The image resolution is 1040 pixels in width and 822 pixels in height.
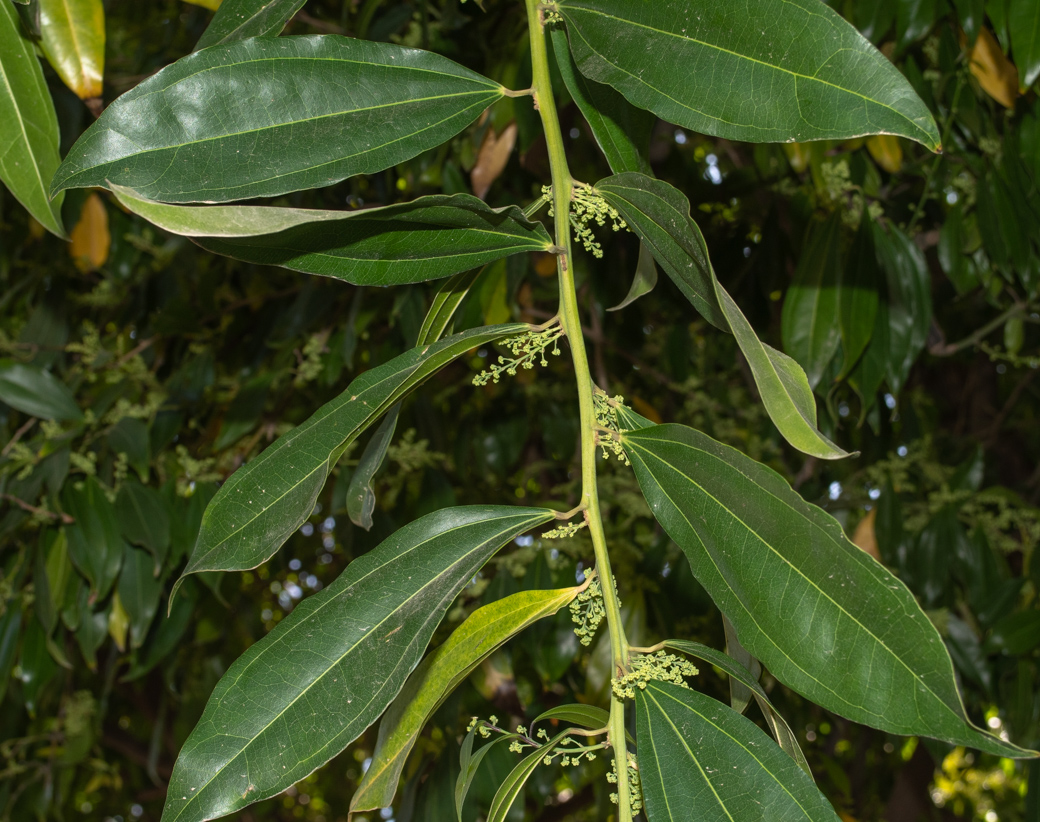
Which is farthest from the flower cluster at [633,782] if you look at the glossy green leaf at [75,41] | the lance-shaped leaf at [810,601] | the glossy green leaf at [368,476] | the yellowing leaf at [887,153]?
the yellowing leaf at [887,153]

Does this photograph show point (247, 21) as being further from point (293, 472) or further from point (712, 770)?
point (712, 770)

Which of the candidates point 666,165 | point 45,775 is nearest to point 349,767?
point 45,775

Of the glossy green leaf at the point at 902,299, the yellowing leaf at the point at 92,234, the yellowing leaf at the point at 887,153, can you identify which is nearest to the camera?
the glossy green leaf at the point at 902,299

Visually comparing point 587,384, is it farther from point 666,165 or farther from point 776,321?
point 776,321

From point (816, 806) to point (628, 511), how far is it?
3.78 feet

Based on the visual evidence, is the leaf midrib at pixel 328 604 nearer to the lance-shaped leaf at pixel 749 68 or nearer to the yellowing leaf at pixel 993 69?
the lance-shaped leaf at pixel 749 68

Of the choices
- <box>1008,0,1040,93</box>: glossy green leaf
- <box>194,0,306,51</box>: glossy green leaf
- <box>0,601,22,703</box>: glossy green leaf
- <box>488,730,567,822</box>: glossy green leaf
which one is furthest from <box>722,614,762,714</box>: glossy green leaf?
<box>0,601,22,703</box>: glossy green leaf

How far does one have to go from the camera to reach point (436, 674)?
1.75 ft

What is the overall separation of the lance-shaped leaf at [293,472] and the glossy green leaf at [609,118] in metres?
0.20

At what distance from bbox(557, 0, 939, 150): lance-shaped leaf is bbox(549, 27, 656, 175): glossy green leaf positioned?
0.06m

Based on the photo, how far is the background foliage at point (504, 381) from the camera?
1.21 meters

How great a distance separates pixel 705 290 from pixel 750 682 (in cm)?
23

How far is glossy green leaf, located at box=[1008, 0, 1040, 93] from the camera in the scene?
909 millimetres

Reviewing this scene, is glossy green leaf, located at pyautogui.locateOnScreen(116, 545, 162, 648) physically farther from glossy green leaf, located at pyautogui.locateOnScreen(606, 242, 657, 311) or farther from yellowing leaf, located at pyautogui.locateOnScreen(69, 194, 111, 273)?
glossy green leaf, located at pyautogui.locateOnScreen(606, 242, 657, 311)
